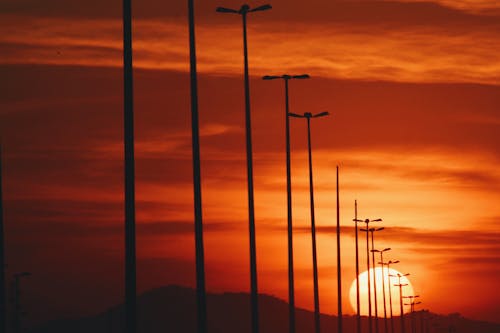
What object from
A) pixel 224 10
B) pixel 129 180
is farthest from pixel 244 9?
pixel 129 180

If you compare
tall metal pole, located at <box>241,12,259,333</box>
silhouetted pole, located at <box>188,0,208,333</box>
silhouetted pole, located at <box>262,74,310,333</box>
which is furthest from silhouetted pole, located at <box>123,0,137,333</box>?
silhouetted pole, located at <box>262,74,310,333</box>

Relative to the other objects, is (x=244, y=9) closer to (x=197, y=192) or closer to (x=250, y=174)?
(x=250, y=174)

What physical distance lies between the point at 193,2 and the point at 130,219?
17.4m

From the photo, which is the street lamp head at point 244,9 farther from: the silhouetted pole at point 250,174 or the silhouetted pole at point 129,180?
the silhouetted pole at point 129,180

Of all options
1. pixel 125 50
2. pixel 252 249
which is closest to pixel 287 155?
pixel 252 249

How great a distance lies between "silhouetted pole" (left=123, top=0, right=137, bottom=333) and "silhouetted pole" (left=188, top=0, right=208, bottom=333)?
440 inches

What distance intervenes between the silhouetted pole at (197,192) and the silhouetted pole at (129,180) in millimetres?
11174

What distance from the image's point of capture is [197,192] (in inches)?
2153

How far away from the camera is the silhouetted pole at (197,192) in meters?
53.0

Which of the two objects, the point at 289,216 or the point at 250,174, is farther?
the point at 289,216

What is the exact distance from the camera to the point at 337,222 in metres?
115

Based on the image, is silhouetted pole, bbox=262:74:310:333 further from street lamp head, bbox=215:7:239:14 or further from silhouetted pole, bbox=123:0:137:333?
silhouetted pole, bbox=123:0:137:333

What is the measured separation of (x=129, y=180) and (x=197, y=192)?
12884mm

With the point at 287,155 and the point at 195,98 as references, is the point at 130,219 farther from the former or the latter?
the point at 287,155
